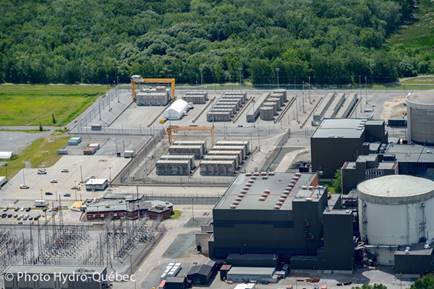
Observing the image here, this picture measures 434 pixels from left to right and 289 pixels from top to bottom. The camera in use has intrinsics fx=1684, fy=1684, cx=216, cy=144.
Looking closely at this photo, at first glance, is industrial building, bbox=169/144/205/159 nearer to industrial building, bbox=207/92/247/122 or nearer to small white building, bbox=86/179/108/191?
small white building, bbox=86/179/108/191

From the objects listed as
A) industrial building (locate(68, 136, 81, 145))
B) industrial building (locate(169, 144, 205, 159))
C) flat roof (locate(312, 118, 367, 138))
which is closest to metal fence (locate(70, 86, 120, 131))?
industrial building (locate(68, 136, 81, 145))

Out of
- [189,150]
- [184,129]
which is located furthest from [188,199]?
[184,129]

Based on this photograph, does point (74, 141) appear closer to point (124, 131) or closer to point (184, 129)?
point (124, 131)

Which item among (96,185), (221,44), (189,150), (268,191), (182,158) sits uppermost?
(221,44)

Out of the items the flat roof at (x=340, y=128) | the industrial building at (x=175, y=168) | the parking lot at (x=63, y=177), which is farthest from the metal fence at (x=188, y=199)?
the flat roof at (x=340, y=128)

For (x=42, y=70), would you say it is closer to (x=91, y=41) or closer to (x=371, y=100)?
(x=91, y=41)

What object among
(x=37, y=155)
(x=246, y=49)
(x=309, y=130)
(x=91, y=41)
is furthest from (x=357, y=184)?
(x=91, y=41)

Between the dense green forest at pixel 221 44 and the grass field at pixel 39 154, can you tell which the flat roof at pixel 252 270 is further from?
the dense green forest at pixel 221 44
